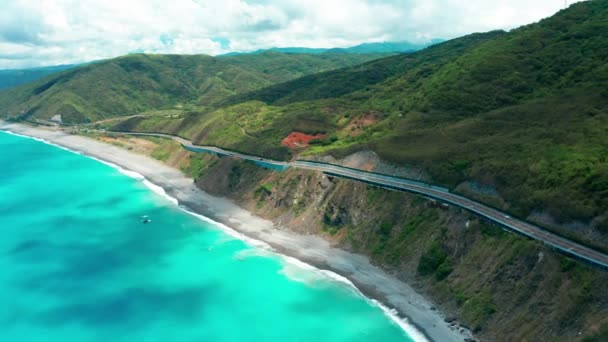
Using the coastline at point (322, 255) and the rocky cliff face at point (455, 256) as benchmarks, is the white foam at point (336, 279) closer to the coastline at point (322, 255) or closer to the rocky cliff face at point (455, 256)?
the coastline at point (322, 255)

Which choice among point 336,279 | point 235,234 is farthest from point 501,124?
point 235,234

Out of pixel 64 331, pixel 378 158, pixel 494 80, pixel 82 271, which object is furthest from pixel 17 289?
pixel 494 80

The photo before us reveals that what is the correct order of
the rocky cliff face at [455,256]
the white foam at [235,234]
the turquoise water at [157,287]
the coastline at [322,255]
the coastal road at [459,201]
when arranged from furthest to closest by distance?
1. the white foam at [235,234]
2. the turquoise water at [157,287]
3. the coastline at [322,255]
4. the coastal road at [459,201]
5. the rocky cliff face at [455,256]

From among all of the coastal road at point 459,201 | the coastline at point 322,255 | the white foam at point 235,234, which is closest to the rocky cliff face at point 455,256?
the coastal road at point 459,201

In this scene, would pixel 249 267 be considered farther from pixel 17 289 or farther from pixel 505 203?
pixel 505 203

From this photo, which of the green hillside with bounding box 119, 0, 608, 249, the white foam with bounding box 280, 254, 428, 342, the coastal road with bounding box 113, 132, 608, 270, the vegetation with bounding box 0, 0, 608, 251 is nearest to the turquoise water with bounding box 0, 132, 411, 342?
the white foam with bounding box 280, 254, 428, 342

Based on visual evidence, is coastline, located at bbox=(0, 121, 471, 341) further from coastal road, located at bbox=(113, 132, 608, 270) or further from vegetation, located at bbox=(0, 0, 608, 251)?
vegetation, located at bbox=(0, 0, 608, 251)
